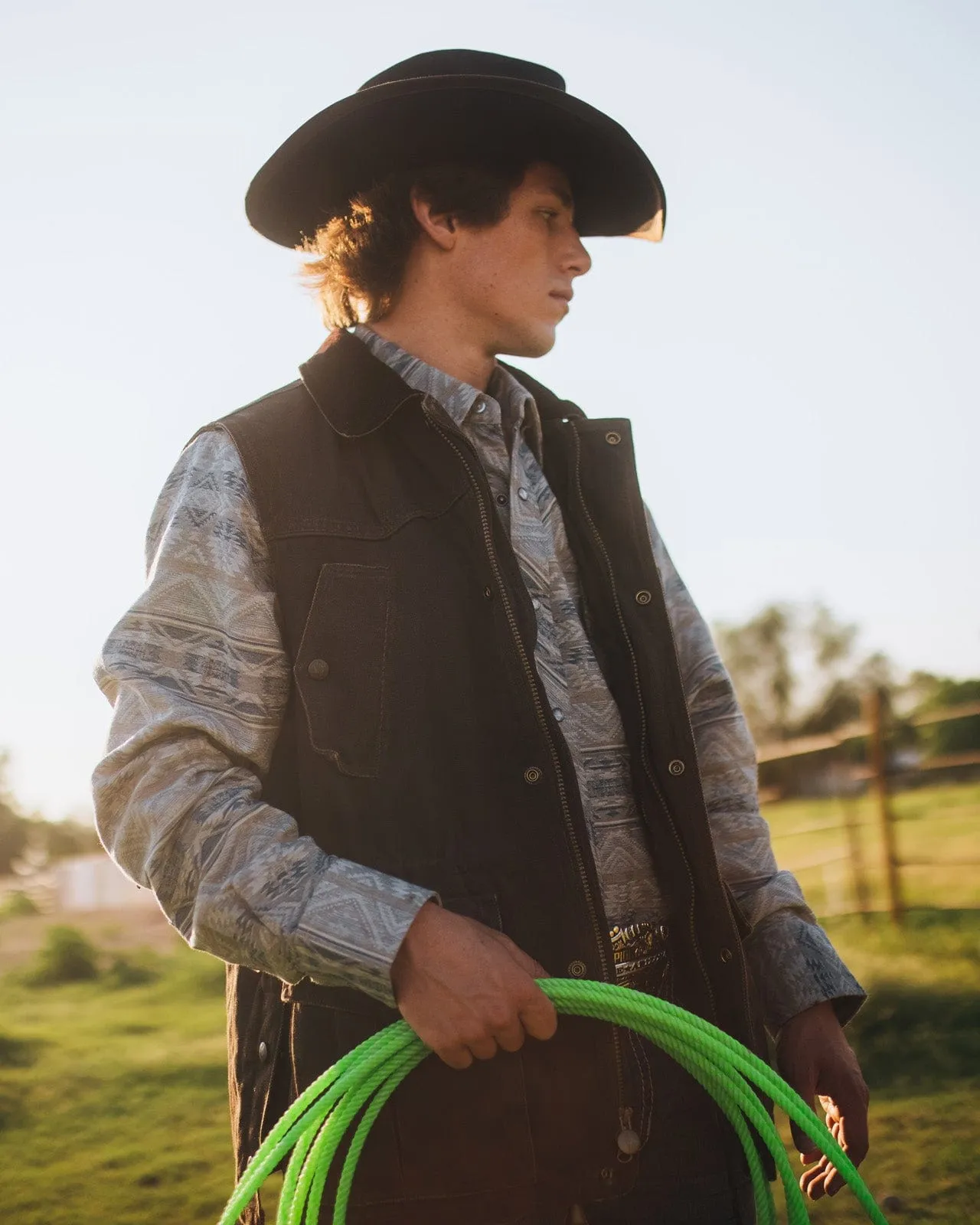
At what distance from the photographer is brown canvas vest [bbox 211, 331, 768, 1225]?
1629 millimetres

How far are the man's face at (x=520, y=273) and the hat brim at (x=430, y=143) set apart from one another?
130mm

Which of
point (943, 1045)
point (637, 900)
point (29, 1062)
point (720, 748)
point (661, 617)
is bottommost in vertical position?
point (943, 1045)

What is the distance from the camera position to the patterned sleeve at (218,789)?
4.81 feet

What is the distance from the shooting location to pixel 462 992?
1.43 meters

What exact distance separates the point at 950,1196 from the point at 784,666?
4012 cm

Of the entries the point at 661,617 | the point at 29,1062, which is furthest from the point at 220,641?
the point at 29,1062

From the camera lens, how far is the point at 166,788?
1.52m

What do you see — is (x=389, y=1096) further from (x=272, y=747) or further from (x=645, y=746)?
(x=645, y=746)

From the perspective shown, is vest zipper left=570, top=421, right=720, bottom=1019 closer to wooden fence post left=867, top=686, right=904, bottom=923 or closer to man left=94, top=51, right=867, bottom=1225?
man left=94, top=51, right=867, bottom=1225

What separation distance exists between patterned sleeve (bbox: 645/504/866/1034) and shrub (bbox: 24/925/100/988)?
5819 mm

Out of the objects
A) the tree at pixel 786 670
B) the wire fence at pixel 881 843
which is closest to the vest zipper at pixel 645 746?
the wire fence at pixel 881 843

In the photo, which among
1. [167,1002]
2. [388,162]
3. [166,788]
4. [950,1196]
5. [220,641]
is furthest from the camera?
[167,1002]

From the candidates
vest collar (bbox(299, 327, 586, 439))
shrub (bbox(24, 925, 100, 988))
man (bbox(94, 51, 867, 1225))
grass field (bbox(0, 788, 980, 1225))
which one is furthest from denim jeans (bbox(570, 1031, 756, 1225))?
shrub (bbox(24, 925, 100, 988))

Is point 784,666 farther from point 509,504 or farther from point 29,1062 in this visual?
point 509,504
